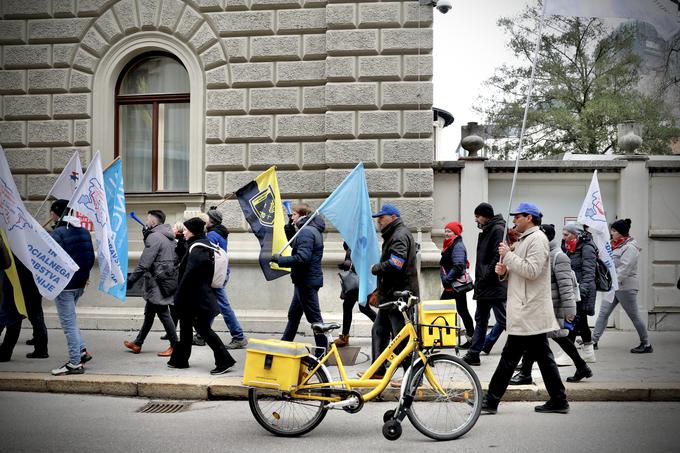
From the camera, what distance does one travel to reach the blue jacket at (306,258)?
8.40m

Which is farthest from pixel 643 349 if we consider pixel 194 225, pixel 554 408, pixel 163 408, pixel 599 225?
pixel 163 408

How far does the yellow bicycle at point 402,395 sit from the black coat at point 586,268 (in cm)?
346

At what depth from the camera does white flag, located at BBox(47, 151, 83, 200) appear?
29.5 feet

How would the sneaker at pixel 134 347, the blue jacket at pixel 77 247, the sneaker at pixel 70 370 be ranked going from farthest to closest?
the sneaker at pixel 134 347 < the blue jacket at pixel 77 247 < the sneaker at pixel 70 370

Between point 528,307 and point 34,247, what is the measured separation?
5101 mm

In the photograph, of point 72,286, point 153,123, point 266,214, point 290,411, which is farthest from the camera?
point 153,123

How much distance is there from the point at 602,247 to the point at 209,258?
4955mm

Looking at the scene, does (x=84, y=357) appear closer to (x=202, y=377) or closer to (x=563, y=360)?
(x=202, y=377)

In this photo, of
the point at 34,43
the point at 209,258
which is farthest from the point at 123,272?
the point at 34,43

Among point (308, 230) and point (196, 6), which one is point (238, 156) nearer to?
point (196, 6)

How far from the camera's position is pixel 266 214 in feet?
29.0

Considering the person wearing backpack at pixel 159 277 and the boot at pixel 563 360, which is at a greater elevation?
the person wearing backpack at pixel 159 277

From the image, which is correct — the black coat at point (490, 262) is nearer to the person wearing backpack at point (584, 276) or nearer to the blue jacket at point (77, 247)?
the person wearing backpack at point (584, 276)

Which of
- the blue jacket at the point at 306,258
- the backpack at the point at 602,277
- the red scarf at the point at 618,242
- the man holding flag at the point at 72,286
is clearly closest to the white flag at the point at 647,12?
the backpack at the point at 602,277
